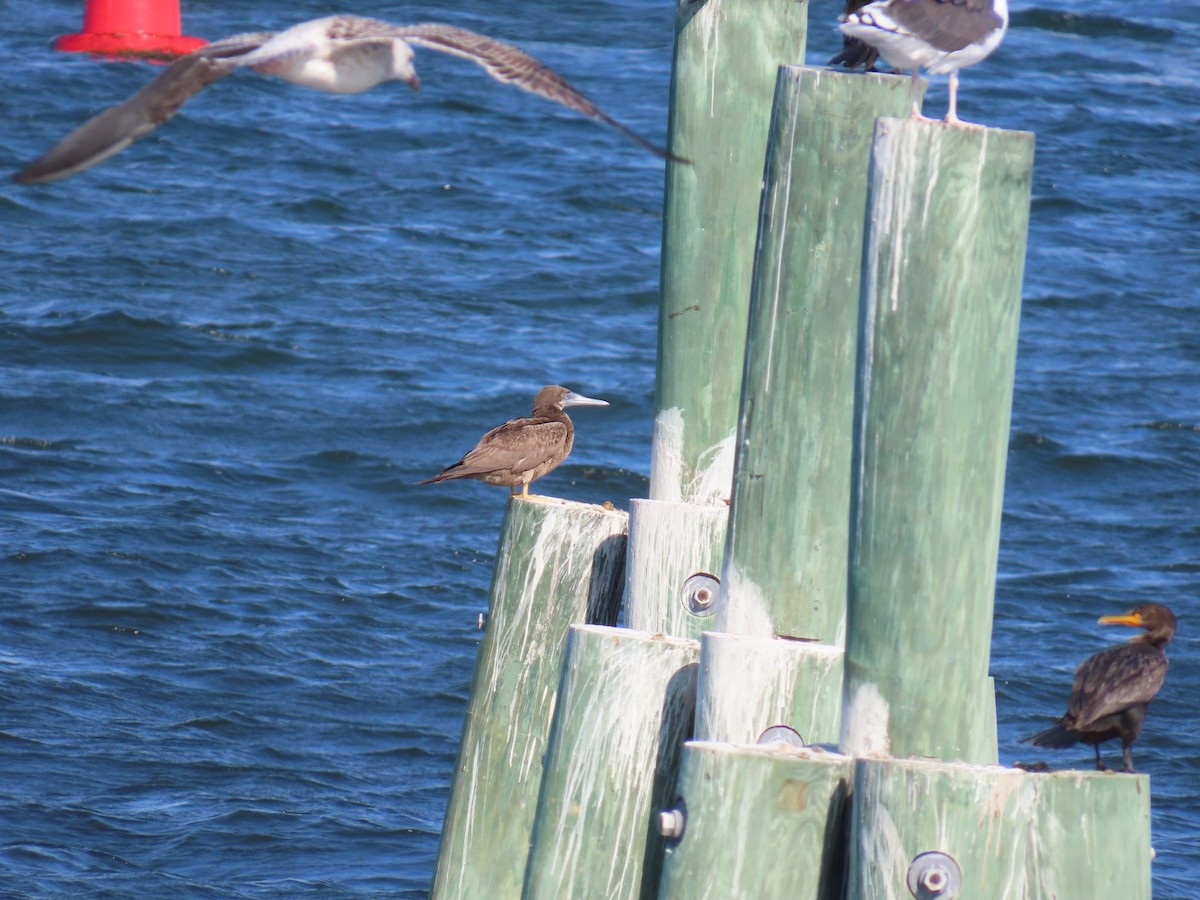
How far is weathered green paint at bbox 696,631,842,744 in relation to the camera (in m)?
4.10

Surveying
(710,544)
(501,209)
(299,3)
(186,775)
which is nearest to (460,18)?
(299,3)

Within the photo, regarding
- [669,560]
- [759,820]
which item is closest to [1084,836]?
[759,820]

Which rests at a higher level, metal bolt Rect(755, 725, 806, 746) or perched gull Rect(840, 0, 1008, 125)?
perched gull Rect(840, 0, 1008, 125)

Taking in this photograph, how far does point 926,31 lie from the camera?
414cm

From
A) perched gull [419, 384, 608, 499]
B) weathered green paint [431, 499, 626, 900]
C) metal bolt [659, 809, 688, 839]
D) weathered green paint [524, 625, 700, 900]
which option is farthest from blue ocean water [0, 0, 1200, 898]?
metal bolt [659, 809, 688, 839]

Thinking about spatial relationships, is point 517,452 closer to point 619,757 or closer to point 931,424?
point 619,757

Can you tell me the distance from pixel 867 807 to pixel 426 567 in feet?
24.5

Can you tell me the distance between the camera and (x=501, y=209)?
17.0 m

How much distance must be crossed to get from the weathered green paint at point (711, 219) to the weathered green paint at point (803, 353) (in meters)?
0.83

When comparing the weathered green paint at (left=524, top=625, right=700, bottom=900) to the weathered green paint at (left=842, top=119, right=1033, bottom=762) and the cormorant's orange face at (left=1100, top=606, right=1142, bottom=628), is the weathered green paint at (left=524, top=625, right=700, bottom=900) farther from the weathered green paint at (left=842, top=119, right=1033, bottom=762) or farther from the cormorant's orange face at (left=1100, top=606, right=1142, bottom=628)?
the cormorant's orange face at (left=1100, top=606, right=1142, bottom=628)

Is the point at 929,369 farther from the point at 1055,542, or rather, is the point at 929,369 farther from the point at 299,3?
the point at 299,3

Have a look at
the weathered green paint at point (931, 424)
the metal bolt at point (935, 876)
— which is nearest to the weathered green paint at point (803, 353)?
the weathered green paint at point (931, 424)

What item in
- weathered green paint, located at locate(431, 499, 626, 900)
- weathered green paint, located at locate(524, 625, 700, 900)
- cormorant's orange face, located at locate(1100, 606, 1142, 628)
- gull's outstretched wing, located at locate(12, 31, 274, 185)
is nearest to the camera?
gull's outstretched wing, located at locate(12, 31, 274, 185)

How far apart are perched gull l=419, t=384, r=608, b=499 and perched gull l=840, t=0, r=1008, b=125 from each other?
355 centimetres
